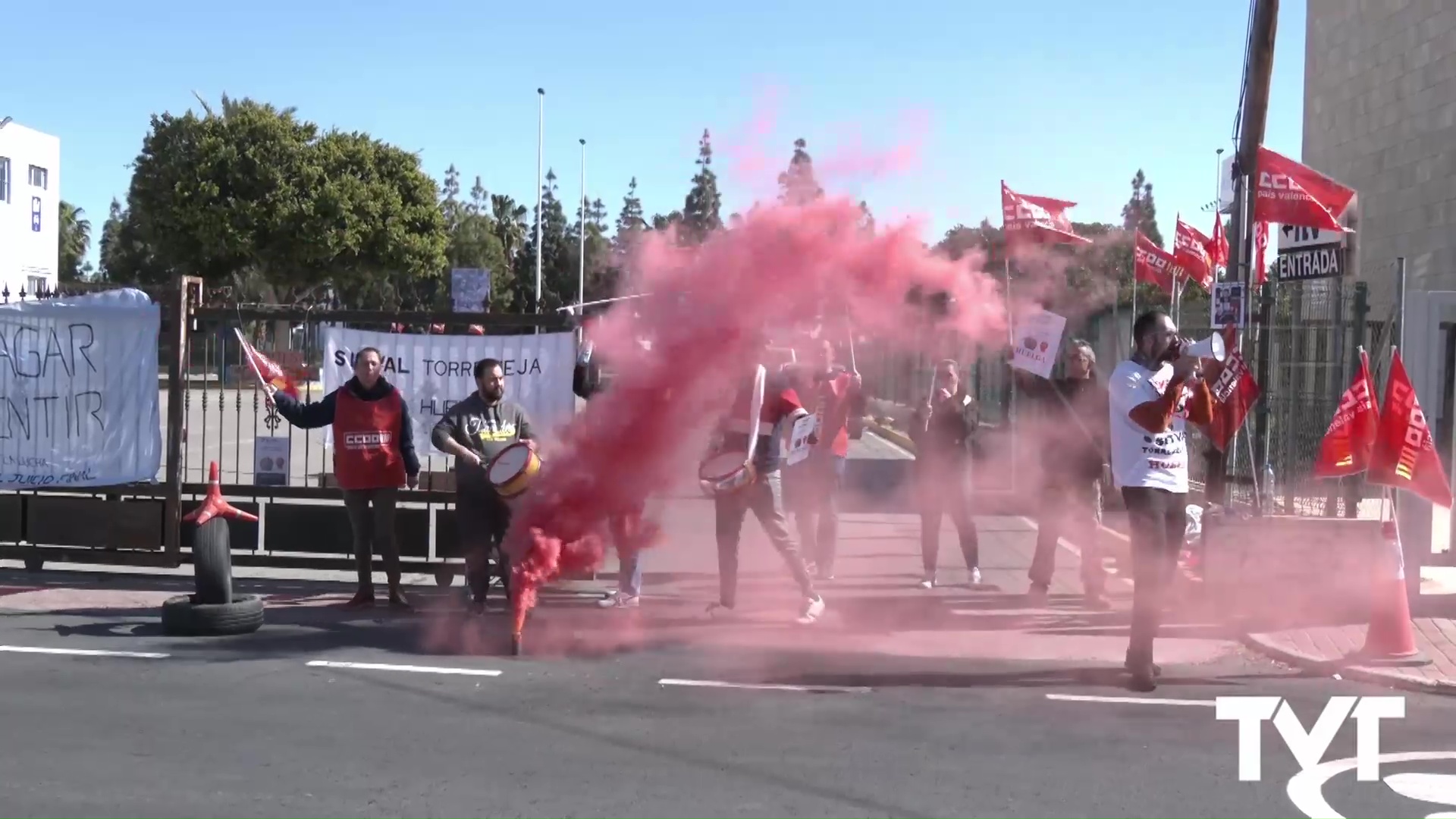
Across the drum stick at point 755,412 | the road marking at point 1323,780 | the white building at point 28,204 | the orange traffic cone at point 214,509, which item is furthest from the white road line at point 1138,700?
the white building at point 28,204

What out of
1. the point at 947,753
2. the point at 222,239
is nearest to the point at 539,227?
the point at 222,239

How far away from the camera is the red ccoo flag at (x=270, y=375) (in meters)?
9.64

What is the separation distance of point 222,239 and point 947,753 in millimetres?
41427

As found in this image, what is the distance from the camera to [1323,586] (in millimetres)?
9133

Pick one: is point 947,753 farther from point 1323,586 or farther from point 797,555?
point 1323,586

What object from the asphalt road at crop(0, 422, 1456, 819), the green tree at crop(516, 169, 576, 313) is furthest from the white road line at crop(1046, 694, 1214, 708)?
the green tree at crop(516, 169, 576, 313)

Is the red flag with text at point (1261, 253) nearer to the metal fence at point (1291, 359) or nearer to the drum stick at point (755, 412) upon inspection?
the metal fence at point (1291, 359)

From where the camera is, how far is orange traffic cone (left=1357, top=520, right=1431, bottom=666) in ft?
26.2

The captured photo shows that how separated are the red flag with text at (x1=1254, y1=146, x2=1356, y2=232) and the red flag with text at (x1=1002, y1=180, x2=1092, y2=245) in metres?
1.35

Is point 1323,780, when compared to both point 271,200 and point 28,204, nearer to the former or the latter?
point 271,200

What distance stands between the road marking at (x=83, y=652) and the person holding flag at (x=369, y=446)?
1812mm

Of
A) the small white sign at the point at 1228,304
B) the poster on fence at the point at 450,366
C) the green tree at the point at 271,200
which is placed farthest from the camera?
the green tree at the point at 271,200

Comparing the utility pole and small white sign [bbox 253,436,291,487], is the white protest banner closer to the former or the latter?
the utility pole

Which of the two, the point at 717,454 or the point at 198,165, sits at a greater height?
the point at 198,165
